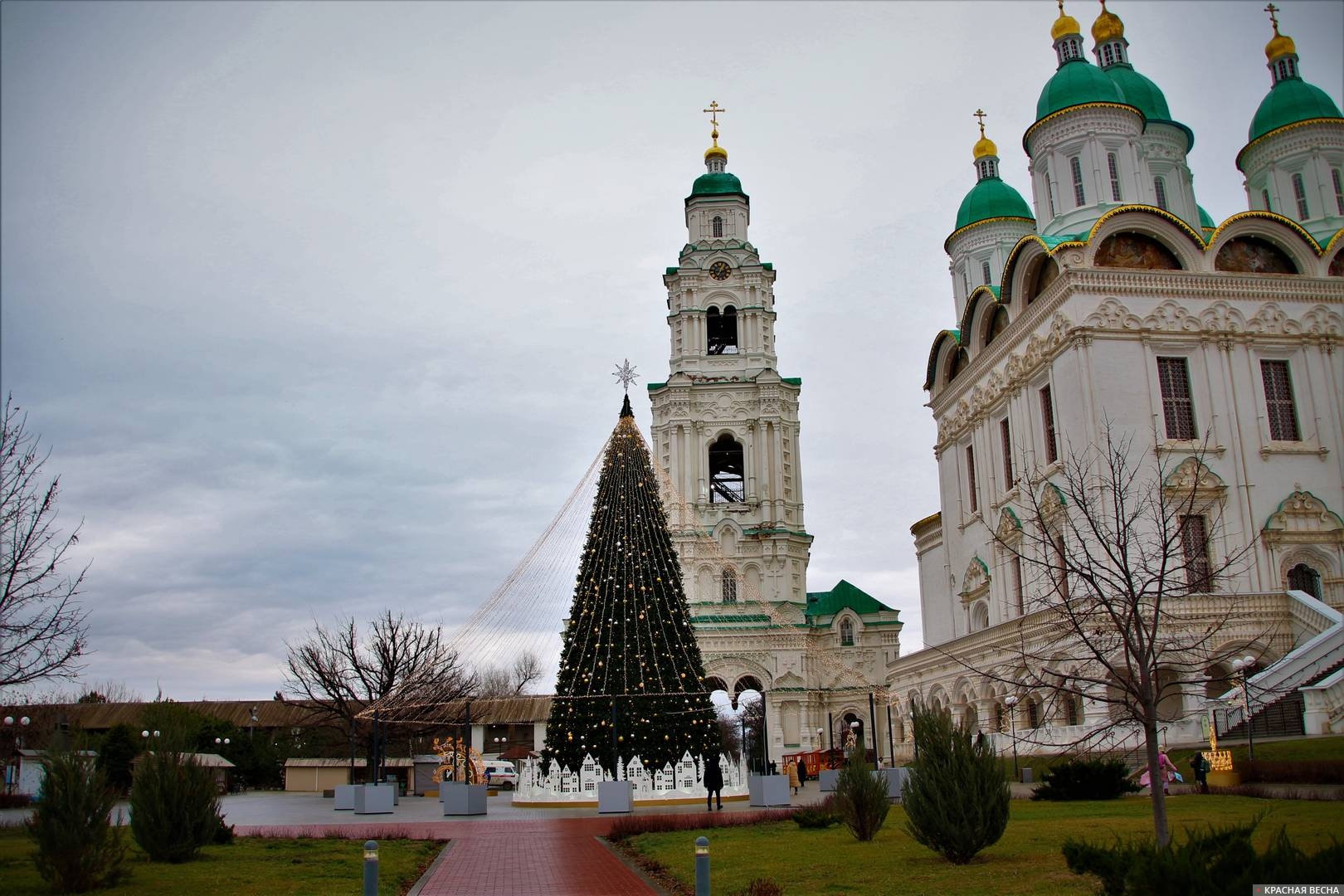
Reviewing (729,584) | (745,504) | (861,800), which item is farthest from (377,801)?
(745,504)

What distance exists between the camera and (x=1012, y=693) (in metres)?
34.8

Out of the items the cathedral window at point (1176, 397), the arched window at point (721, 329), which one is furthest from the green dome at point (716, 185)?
the cathedral window at point (1176, 397)

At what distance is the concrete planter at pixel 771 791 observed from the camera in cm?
2444

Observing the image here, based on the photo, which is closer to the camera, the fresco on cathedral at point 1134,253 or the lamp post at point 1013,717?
the lamp post at point 1013,717

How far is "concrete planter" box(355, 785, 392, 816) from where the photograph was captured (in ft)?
85.6

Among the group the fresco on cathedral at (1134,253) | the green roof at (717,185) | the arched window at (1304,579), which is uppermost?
the green roof at (717,185)

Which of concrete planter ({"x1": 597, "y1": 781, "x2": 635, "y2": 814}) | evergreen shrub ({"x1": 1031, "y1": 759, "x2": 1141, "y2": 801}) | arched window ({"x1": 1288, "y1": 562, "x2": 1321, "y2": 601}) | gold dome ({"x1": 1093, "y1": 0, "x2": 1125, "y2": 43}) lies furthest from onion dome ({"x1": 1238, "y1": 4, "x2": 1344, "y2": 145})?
concrete planter ({"x1": 597, "y1": 781, "x2": 635, "y2": 814})

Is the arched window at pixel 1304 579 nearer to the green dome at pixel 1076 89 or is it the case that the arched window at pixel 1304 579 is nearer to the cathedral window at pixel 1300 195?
the cathedral window at pixel 1300 195

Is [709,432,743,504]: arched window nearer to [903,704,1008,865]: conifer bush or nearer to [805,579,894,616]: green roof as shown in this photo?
[805,579,894,616]: green roof

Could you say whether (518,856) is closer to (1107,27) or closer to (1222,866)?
(1222,866)

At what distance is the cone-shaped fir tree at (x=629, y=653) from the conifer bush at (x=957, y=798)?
13276mm

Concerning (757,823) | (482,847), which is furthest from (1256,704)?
(482,847)

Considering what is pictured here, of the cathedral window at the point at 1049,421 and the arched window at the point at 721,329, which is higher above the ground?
the arched window at the point at 721,329

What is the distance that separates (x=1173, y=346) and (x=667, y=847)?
26877 millimetres
